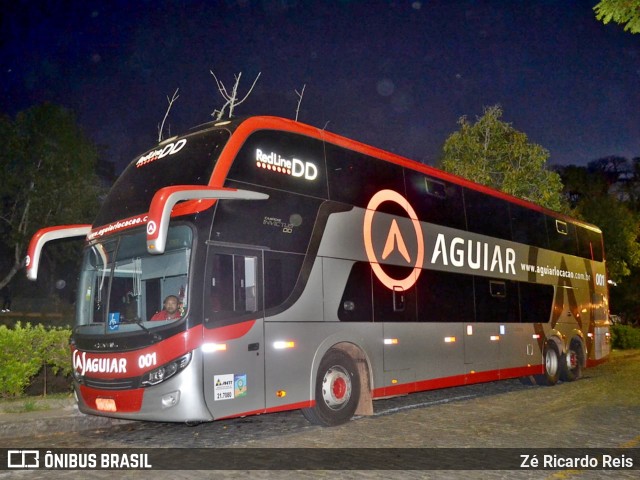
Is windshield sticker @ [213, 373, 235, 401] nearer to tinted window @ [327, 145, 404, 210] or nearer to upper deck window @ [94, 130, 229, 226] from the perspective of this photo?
upper deck window @ [94, 130, 229, 226]

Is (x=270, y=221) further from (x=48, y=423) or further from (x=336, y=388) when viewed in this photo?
(x=48, y=423)

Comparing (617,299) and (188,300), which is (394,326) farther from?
(617,299)

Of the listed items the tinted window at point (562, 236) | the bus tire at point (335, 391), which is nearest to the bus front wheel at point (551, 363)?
the tinted window at point (562, 236)

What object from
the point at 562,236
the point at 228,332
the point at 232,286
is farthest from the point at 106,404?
the point at 562,236

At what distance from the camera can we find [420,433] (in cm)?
937

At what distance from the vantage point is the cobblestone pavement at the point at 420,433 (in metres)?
6.92

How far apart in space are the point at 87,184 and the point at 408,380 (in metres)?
21.1

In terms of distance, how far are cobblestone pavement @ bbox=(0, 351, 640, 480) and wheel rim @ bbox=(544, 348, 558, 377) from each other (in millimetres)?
3104

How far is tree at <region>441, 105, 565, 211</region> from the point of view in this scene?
24.8 m

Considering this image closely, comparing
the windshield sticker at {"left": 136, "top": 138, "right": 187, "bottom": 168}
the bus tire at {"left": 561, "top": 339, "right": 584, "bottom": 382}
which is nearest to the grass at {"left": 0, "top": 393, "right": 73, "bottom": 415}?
the windshield sticker at {"left": 136, "top": 138, "right": 187, "bottom": 168}

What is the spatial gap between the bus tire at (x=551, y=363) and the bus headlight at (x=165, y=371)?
428 inches

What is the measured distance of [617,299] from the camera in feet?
155

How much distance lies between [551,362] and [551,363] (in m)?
0.03

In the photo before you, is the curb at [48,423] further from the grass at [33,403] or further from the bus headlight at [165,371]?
the bus headlight at [165,371]
